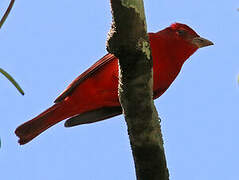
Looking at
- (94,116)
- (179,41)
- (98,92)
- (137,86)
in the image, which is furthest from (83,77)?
(137,86)

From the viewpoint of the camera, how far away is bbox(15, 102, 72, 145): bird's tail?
Answer: 4992 millimetres

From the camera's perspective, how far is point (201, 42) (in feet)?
18.3

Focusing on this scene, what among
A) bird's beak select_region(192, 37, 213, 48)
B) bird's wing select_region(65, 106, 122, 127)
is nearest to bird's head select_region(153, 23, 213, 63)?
bird's beak select_region(192, 37, 213, 48)

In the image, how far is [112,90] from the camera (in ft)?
16.0

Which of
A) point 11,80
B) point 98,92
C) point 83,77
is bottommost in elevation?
point 11,80

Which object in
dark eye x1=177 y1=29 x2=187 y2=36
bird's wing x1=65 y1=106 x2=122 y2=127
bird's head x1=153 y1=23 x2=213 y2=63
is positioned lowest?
bird's wing x1=65 y1=106 x2=122 y2=127

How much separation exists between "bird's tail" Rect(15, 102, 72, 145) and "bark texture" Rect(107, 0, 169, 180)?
2198 millimetres

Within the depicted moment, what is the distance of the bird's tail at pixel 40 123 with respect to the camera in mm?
4992

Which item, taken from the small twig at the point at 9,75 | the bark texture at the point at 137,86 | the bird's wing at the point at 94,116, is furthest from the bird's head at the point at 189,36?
the small twig at the point at 9,75

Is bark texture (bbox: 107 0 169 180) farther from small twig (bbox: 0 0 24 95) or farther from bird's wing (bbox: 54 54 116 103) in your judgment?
bird's wing (bbox: 54 54 116 103)

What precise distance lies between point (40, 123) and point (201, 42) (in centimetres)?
187

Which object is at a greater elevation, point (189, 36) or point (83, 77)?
point (189, 36)

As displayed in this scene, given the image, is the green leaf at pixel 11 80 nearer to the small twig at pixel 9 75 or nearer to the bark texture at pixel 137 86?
the small twig at pixel 9 75

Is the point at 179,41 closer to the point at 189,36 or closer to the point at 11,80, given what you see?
the point at 189,36
